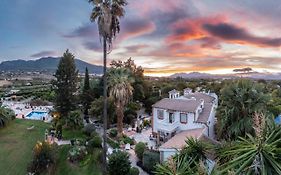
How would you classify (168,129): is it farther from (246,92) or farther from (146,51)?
(146,51)

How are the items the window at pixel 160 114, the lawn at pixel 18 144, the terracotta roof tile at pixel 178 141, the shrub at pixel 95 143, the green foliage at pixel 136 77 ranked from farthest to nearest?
the green foliage at pixel 136 77, the window at pixel 160 114, the shrub at pixel 95 143, the lawn at pixel 18 144, the terracotta roof tile at pixel 178 141

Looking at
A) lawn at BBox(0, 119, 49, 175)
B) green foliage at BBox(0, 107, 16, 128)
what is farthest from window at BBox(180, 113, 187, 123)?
green foliage at BBox(0, 107, 16, 128)

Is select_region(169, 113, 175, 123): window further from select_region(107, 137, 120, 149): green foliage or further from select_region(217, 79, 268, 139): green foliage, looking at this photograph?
select_region(217, 79, 268, 139): green foliage

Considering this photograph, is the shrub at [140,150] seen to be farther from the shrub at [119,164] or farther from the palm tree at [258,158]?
the palm tree at [258,158]

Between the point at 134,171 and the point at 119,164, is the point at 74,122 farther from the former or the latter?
the point at 134,171

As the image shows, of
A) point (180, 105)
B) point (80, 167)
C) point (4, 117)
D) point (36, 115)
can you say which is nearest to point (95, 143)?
point (80, 167)

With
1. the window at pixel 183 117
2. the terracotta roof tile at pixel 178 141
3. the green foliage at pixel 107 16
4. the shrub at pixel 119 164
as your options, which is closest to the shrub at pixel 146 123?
the window at pixel 183 117
